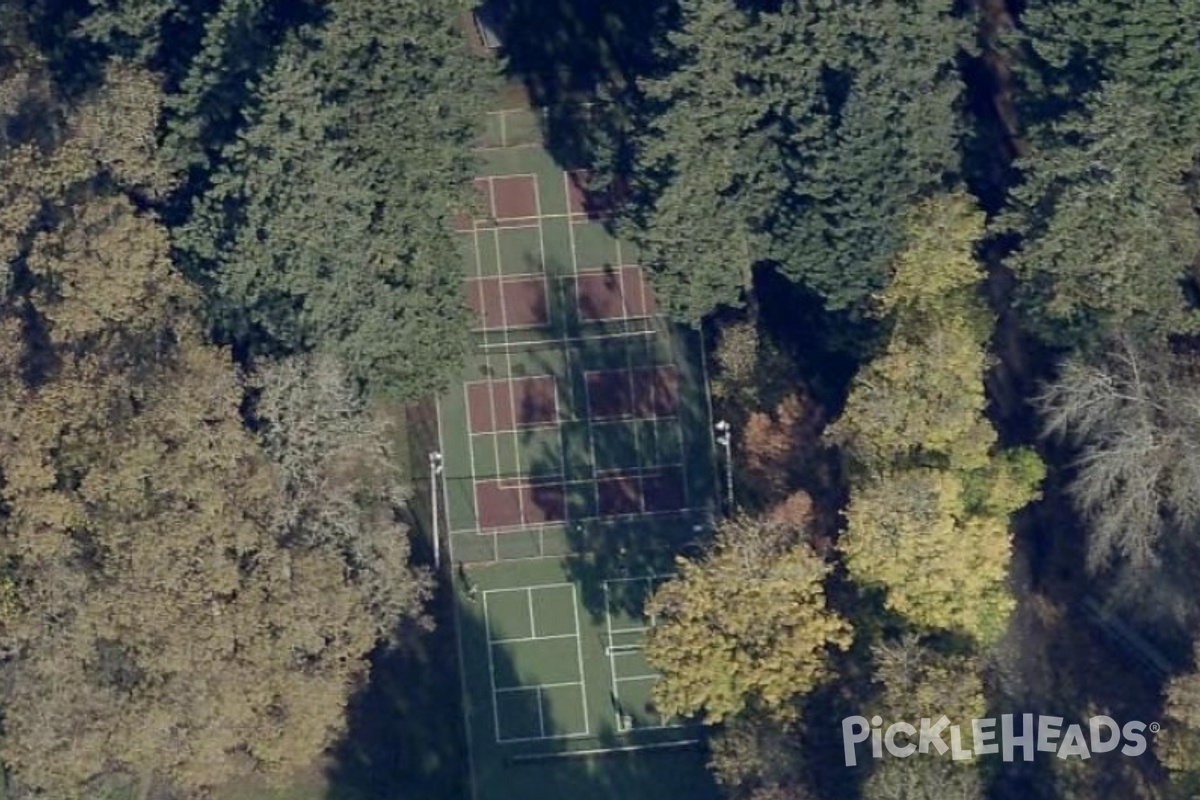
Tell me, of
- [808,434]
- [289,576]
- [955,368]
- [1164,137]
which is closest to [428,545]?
[289,576]

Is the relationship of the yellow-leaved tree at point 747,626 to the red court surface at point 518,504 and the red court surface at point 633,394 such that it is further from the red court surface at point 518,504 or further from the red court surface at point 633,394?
the red court surface at point 633,394

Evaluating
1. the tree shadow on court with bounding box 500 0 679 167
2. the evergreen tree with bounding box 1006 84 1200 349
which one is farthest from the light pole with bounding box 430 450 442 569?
the evergreen tree with bounding box 1006 84 1200 349

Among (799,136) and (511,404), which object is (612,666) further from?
(799,136)

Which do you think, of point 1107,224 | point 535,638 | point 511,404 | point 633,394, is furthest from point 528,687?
point 1107,224

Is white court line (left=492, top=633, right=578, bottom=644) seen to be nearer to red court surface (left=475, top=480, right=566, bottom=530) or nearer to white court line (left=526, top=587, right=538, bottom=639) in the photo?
white court line (left=526, top=587, right=538, bottom=639)

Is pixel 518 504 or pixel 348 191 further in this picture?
pixel 518 504

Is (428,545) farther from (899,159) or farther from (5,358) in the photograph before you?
(899,159)
